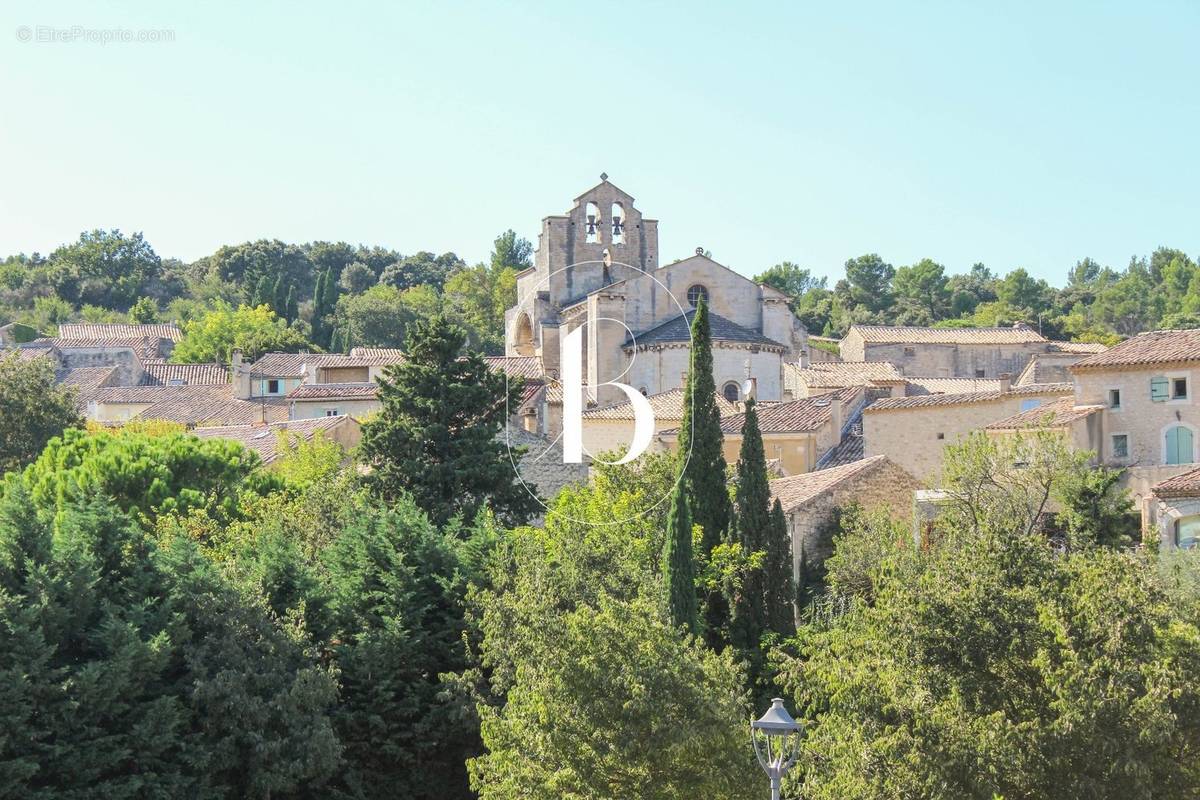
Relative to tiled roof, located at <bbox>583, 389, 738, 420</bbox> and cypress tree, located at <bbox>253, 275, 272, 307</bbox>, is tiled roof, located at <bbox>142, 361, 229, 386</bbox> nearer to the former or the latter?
cypress tree, located at <bbox>253, 275, 272, 307</bbox>

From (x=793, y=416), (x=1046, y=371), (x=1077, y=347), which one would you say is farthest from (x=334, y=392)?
(x=1077, y=347)

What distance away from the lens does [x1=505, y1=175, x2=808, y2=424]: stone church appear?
2217 inches

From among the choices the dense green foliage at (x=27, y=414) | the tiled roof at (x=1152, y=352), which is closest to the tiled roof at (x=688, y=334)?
the tiled roof at (x=1152, y=352)

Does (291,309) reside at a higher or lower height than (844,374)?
higher

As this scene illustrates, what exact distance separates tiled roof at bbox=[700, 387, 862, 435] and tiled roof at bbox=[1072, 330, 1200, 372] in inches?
307

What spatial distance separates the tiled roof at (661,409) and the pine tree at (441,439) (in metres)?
10.7

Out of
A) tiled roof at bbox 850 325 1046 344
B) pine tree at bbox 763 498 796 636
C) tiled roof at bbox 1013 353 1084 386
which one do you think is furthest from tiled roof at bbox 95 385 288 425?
pine tree at bbox 763 498 796 636

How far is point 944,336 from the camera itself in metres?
85.9

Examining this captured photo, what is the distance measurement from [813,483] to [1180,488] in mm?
8036

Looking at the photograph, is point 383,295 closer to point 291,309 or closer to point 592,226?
point 291,309

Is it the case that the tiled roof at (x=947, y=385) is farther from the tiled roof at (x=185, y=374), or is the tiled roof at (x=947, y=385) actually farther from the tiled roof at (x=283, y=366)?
the tiled roof at (x=185, y=374)

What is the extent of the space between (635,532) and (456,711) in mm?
7457

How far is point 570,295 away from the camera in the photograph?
6981 centimetres

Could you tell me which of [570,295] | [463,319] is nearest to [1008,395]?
[570,295]
